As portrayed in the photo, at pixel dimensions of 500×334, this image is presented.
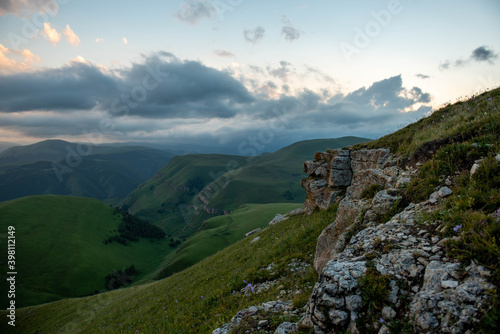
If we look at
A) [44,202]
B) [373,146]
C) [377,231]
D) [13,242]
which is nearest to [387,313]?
[377,231]

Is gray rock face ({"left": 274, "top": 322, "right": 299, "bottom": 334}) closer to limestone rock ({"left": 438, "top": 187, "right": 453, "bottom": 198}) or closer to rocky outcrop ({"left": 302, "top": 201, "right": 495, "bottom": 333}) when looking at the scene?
rocky outcrop ({"left": 302, "top": 201, "right": 495, "bottom": 333})

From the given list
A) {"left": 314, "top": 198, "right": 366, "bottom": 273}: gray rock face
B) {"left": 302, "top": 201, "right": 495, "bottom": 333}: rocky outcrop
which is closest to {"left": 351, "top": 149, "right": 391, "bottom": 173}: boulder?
{"left": 314, "top": 198, "right": 366, "bottom": 273}: gray rock face

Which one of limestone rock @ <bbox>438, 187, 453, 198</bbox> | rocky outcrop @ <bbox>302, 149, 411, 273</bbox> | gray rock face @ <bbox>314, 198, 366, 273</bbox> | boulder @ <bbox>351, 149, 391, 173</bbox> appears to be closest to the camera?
limestone rock @ <bbox>438, 187, 453, 198</bbox>

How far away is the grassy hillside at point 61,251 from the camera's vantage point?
111m

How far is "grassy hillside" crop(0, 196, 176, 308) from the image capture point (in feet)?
364

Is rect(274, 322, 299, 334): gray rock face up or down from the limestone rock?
down

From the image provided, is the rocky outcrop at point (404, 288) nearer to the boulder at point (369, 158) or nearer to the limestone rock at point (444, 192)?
the limestone rock at point (444, 192)

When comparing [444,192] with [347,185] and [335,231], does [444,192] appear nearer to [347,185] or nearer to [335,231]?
[335,231]

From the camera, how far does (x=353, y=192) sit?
14.2 m

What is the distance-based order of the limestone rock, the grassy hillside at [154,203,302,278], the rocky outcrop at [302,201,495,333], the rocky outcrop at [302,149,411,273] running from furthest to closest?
the grassy hillside at [154,203,302,278]
the rocky outcrop at [302,149,411,273]
the limestone rock
the rocky outcrop at [302,201,495,333]

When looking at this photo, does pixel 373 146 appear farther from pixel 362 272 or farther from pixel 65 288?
pixel 65 288

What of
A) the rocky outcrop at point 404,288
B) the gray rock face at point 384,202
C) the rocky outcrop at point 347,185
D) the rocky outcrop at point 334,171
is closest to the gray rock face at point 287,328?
the rocky outcrop at point 404,288

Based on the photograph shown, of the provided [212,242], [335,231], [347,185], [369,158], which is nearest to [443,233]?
[335,231]

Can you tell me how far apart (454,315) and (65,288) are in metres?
157
